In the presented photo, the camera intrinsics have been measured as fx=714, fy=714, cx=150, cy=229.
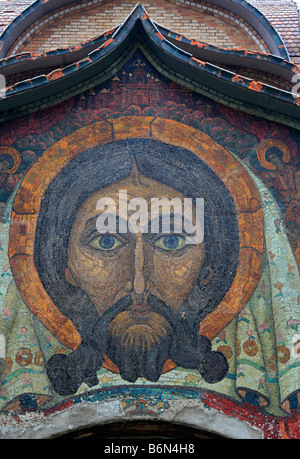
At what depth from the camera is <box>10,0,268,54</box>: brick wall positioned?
393 inches

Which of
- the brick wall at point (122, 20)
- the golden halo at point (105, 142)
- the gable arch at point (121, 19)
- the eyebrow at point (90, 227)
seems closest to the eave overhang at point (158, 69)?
the golden halo at point (105, 142)

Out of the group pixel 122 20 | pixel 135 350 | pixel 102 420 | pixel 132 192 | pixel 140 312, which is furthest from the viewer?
pixel 122 20

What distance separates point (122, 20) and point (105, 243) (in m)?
4.44

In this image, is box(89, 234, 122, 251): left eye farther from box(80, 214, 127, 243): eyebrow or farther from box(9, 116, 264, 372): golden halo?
box(9, 116, 264, 372): golden halo

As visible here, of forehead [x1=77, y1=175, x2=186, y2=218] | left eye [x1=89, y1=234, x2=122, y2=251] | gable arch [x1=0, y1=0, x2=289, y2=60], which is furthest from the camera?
gable arch [x1=0, y1=0, x2=289, y2=60]

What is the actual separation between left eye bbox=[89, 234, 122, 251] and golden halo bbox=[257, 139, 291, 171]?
1.75 m

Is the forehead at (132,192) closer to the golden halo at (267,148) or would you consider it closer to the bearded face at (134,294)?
the bearded face at (134,294)

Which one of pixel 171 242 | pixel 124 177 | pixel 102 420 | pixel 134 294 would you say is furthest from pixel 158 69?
pixel 102 420

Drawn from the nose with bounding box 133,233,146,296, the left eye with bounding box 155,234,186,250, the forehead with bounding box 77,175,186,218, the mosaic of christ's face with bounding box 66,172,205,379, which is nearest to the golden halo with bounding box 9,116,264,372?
the mosaic of christ's face with bounding box 66,172,205,379

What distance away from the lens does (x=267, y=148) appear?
7570mm

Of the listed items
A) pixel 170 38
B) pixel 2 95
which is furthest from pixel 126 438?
pixel 170 38

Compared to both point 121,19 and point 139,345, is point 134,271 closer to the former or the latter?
point 139,345

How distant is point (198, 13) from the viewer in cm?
1045

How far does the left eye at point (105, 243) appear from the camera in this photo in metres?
7.26
